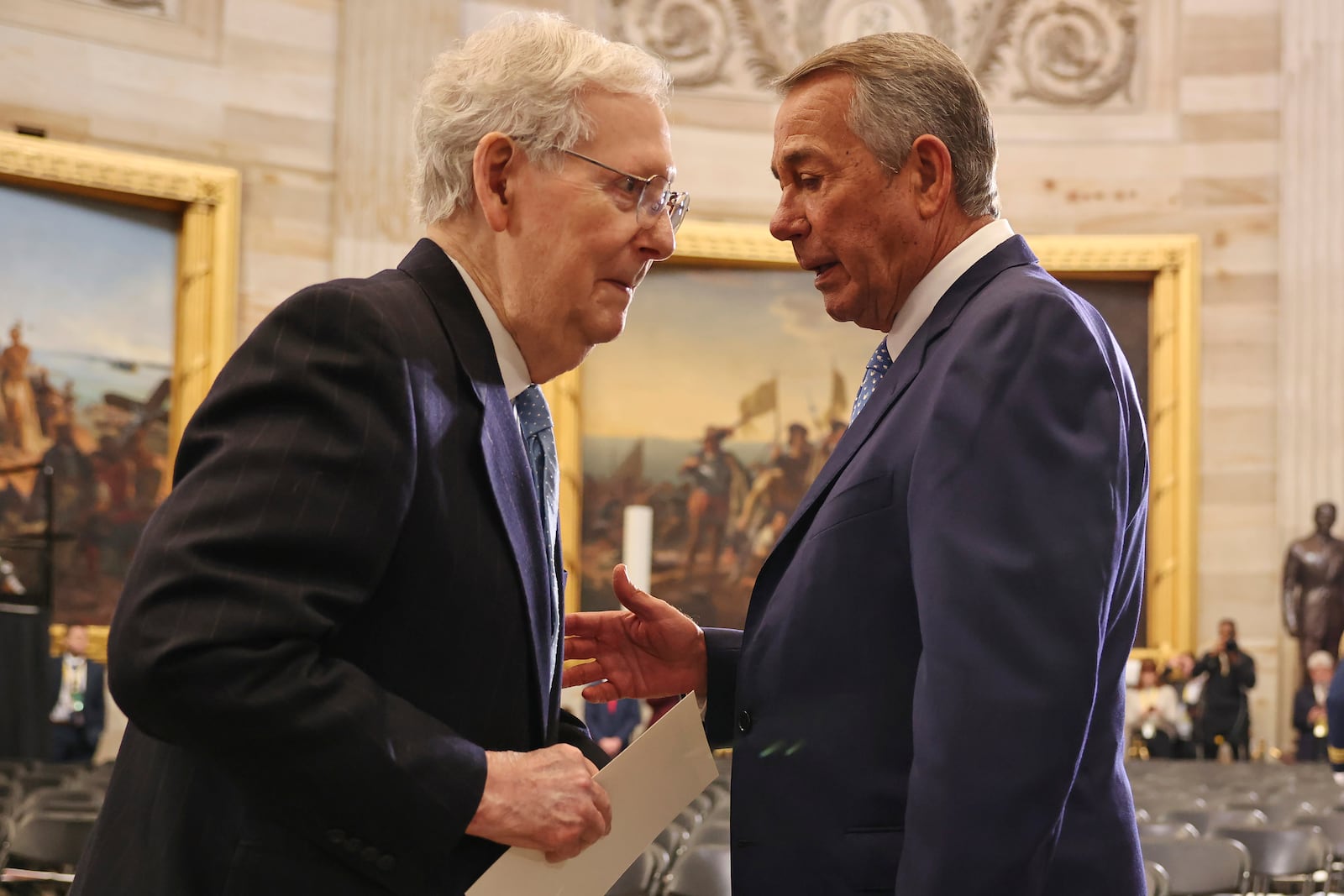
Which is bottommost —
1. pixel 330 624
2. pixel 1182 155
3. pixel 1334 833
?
pixel 1334 833

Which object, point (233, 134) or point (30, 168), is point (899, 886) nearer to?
point (30, 168)

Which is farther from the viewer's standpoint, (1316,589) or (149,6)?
(1316,589)

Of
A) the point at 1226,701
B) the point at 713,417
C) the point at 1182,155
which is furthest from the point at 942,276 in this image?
the point at 1182,155

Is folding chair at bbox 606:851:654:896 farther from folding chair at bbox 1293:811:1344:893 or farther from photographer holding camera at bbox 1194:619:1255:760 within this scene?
photographer holding camera at bbox 1194:619:1255:760

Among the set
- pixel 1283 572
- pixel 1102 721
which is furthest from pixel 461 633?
pixel 1283 572

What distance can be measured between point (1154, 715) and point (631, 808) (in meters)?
13.4

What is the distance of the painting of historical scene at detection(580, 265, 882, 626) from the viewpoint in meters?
16.6

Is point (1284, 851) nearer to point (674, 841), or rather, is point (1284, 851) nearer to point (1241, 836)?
point (1241, 836)

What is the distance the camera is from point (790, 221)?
2.49m

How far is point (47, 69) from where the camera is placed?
1310 cm

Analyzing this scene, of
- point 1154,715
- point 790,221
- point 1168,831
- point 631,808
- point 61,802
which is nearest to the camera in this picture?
point 631,808

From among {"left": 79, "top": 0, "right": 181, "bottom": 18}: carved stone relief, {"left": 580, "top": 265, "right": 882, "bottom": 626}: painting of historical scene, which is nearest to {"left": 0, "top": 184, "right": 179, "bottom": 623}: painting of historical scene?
{"left": 79, "top": 0, "right": 181, "bottom": 18}: carved stone relief

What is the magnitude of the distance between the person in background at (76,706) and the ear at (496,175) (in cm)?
1085

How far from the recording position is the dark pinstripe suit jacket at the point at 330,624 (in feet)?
5.45
